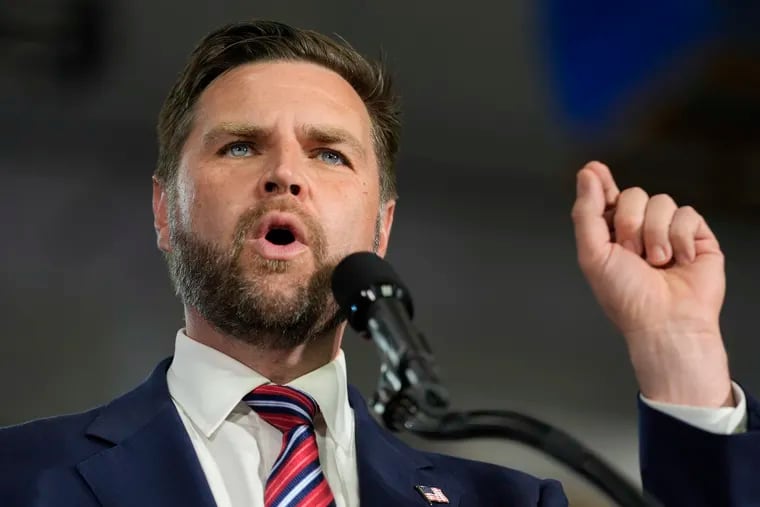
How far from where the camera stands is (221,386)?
69.3 inches

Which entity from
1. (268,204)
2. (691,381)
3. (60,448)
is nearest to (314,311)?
(268,204)

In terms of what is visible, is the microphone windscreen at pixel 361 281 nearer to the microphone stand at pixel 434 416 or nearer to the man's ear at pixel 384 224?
the microphone stand at pixel 434 416

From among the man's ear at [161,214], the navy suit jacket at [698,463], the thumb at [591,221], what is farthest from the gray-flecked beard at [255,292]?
the navy suit jacket at [698,463]

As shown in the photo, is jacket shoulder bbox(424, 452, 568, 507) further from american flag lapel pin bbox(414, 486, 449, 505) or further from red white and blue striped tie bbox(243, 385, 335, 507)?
red white and blue striped tie bbox(243, 385, 335, 507)

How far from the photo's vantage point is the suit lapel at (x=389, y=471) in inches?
68.2

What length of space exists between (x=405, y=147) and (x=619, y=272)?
6.02ft

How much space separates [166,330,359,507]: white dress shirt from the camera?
1.70 meters

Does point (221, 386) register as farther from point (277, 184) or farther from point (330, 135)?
point (330, 135)

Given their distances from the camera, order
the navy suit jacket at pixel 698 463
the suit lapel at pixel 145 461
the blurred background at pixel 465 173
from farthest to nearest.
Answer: the blurred background at pixel 465 173 < the suit lapel at pixel 145 461 < the navy suit jacket at pixel 698 463

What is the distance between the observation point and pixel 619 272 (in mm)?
1654

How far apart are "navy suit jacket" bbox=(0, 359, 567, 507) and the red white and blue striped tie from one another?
0.08 meters

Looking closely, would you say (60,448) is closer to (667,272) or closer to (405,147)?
(667,272)

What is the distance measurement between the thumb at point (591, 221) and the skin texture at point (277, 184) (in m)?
0.34

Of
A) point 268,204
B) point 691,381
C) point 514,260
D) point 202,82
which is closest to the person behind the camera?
point 691,381
